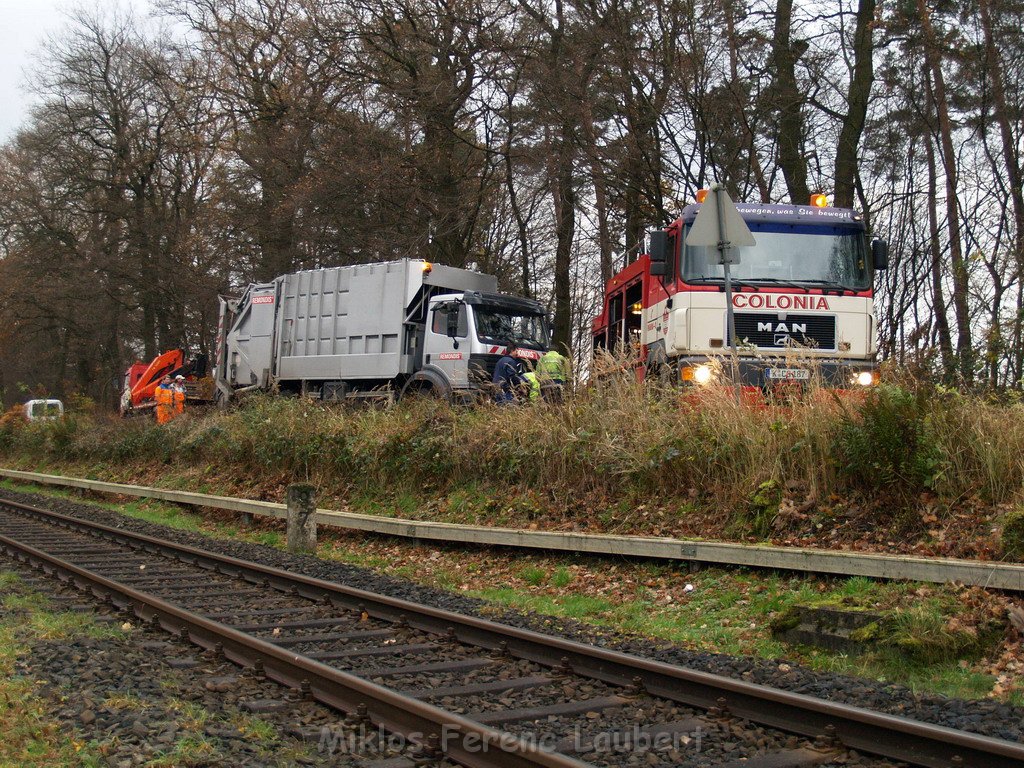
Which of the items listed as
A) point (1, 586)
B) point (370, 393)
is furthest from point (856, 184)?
point (1, 586)

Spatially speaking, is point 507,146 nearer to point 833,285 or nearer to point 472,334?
point 472,334

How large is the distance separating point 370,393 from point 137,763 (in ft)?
47.9

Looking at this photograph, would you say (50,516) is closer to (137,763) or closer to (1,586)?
(1,586)

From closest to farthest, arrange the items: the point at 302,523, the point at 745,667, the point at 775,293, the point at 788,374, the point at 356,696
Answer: the point at 356,696 → the point at 745,667 → the point at 788,374 → the point at 302,523 → the point at 775,293

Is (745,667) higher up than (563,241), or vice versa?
(563,241)

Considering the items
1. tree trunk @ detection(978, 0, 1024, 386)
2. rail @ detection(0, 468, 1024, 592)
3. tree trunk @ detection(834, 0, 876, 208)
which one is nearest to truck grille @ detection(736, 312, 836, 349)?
rail @ detection(0, 468, 1024, 592)

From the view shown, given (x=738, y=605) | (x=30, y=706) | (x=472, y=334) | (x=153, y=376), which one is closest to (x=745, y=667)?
(x=738, y=605)

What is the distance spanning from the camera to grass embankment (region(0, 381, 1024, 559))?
762 centimetres

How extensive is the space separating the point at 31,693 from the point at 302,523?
6248mm

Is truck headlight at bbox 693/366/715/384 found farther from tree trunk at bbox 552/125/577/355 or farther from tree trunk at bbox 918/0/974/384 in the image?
tree trunk at bbox 552/125/577/355

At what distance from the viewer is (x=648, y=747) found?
4535mm

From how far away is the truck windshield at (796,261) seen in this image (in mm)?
12227

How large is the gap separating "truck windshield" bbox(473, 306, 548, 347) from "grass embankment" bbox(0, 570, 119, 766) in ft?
33.1

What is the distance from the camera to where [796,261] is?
486 inches
